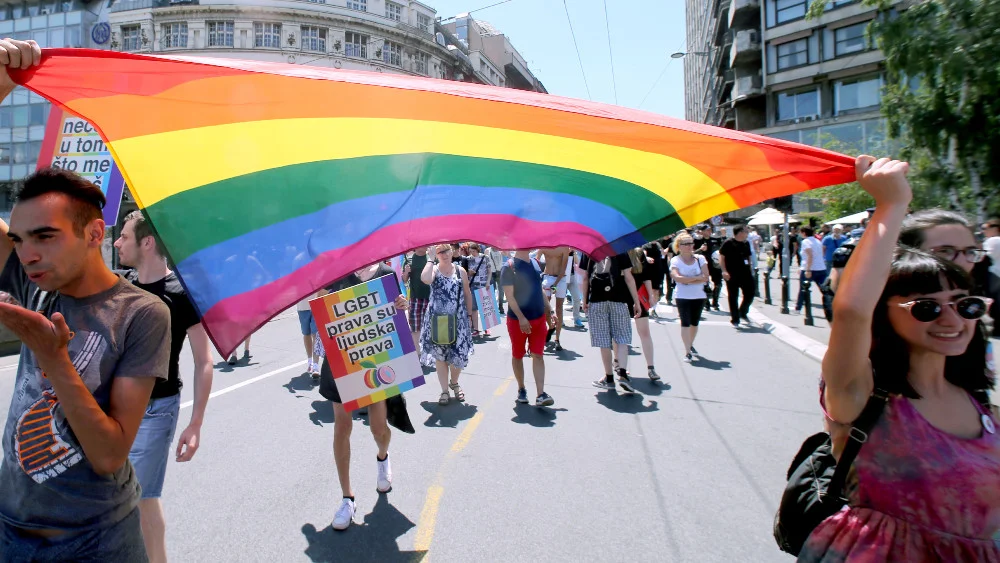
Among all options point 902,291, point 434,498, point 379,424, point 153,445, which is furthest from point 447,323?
point 902,291

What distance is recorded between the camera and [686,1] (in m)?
86.4

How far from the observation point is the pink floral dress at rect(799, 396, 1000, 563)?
60.7 inches

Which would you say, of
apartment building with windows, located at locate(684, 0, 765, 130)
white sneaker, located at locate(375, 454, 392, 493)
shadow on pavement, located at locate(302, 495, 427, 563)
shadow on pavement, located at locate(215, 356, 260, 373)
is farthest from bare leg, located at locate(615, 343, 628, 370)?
apartment building with windows, located at locate(684, 0, 765, 130)

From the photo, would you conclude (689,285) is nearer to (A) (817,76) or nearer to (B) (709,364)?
(B) (709,364)

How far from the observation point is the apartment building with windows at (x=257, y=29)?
1938 inches

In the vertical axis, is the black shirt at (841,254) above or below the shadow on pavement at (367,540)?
above

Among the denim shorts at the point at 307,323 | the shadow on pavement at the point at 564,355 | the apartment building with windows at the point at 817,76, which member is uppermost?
the apartment building with windows at the point at 817,76

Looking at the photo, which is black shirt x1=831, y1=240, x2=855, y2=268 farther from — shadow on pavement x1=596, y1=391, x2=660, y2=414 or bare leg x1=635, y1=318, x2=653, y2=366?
shadow on pavement x1=596, y1=391, x2=660, y2=414

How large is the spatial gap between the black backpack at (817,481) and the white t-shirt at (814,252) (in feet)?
34.0

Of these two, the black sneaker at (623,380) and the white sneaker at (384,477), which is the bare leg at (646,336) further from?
the white sneaker at (384,477)

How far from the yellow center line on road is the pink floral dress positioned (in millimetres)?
2349

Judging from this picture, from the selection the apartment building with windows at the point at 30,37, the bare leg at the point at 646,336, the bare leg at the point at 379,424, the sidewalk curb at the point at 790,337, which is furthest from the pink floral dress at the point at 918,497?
the apartment building with windows at the point at 30,37

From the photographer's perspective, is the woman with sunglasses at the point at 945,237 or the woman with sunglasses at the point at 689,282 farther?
the woman with sunglasses at the point at 689,282

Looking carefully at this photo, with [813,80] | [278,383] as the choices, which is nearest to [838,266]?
[278,383]
